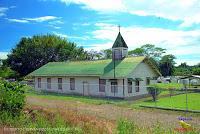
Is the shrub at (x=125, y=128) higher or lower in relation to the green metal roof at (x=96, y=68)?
lower

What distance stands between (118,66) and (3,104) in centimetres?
2080

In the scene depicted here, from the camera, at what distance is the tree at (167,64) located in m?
89.8

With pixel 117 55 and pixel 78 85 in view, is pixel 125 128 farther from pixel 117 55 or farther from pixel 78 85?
pixel 117 55

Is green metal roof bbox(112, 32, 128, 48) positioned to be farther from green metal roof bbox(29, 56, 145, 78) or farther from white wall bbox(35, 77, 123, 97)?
white wall bbox(35, 77, 123, 97)

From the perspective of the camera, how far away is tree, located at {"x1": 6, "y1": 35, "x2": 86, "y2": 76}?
61.8m

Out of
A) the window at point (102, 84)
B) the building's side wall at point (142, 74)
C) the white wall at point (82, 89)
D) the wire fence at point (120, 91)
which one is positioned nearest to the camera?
the wire fence at point (120, 91)

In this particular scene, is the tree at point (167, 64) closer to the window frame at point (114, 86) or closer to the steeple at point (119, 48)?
the steeple at point (119, 48)

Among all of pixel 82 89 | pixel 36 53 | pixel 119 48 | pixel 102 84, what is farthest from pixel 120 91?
pixel 36 53

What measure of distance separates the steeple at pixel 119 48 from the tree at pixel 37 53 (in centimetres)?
2858

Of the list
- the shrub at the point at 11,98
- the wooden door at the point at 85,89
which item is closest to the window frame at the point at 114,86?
the wooden door at the point at 85,89

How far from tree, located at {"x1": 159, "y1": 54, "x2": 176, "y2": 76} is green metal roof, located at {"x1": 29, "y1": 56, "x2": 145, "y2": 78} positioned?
5312cm

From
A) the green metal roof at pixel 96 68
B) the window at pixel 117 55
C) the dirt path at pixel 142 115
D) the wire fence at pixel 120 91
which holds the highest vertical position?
the window at pixel 117 55

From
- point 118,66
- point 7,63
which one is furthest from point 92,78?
point 7,63

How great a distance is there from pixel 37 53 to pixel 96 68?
98.4 ft
